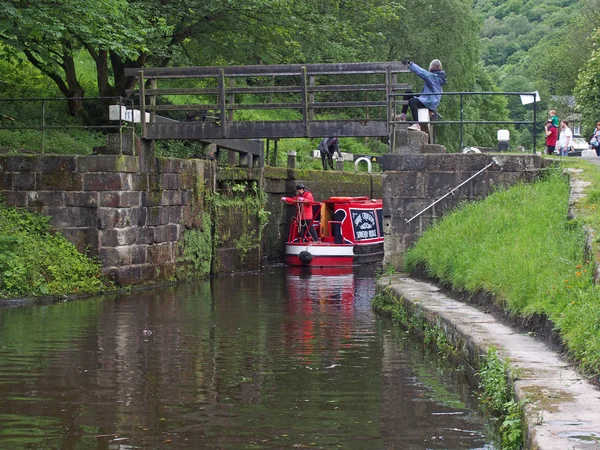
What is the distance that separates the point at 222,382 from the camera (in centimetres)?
1016

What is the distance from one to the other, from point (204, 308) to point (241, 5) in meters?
9.01

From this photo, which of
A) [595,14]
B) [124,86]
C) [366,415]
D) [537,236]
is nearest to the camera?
[366,415]

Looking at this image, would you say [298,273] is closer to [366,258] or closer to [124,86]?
[366,258]

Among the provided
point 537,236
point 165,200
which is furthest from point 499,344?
point 165,200

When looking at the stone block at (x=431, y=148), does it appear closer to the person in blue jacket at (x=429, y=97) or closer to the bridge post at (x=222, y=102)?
the person in blue jacket at (x=429, y=97)

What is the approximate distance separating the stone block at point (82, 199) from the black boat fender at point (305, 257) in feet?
34.0

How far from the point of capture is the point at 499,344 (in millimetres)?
9781

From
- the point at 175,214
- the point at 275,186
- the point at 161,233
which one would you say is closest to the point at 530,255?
the point at 161,233

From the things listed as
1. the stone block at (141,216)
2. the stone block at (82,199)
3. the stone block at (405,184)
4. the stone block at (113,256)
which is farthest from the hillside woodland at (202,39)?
the stone block at (405,184)

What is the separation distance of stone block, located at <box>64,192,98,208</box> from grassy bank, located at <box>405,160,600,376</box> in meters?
5.82

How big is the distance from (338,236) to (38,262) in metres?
13.9

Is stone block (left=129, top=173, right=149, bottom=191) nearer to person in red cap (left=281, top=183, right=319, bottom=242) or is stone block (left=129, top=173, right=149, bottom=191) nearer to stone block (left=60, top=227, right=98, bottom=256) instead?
stone block (left=60, top=227, right=98, bottom=256)

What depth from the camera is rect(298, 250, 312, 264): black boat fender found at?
28.6m

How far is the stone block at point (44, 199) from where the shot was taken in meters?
19.1
